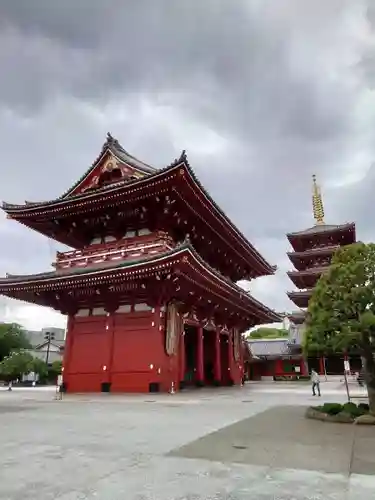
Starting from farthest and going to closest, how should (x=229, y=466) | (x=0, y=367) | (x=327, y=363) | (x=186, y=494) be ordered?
(x=327, y=363), (x=0, y=367), (x=229, y=466), (x=186, y=494)

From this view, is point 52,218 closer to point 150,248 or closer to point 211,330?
point 150,248

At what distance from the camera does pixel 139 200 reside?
963 inches

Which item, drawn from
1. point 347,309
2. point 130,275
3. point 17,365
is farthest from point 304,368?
point 347,309

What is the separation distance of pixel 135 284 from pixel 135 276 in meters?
1.33

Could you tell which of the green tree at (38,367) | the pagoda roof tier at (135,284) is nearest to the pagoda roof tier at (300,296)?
the pagoda roof tier at (135,284)

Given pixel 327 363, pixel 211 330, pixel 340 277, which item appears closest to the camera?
pixel 340 277

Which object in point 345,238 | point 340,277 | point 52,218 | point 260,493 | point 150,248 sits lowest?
point 260,493

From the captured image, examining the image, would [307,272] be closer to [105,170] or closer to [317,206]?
[317,206]

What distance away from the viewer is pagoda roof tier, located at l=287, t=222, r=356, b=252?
5907 cm

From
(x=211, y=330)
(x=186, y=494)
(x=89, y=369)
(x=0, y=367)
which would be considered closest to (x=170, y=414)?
(x=186, y=494)

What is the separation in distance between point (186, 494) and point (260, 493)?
887 millimetres

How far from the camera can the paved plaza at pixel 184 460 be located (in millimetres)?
4871

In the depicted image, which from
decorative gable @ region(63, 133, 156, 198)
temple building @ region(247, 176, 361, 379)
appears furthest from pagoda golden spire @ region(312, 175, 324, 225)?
decorative gable @ region(63, 133, 156, 198)

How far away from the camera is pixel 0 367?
46.6m
